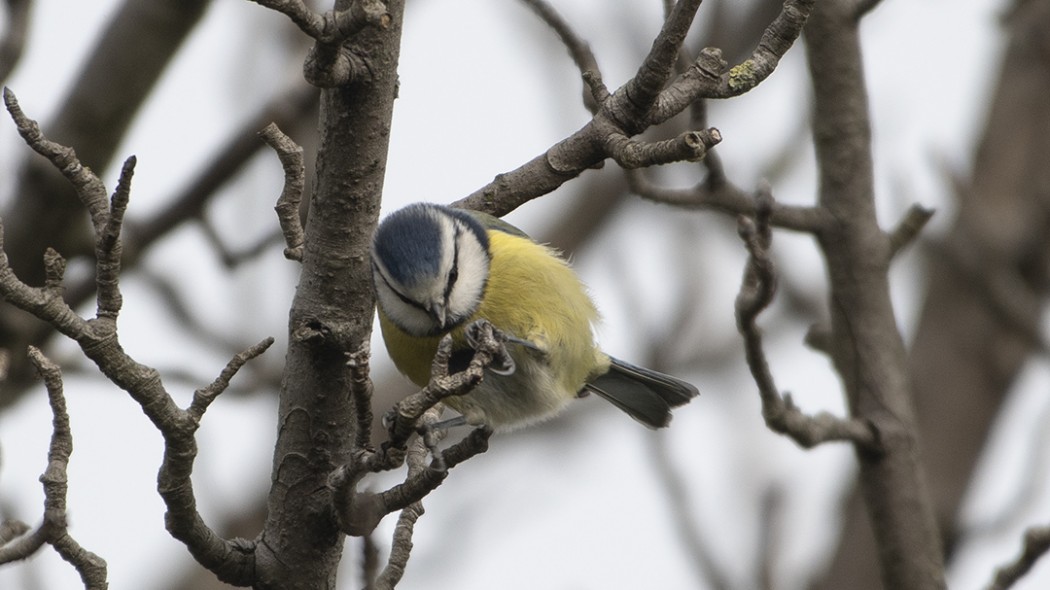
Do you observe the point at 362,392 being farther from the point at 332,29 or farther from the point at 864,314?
the point at 864,314

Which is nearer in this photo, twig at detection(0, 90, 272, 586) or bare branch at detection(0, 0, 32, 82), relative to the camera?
twig at detection(0, 90, 272, 586)

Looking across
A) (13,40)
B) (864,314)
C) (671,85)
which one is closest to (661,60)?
(671,85)

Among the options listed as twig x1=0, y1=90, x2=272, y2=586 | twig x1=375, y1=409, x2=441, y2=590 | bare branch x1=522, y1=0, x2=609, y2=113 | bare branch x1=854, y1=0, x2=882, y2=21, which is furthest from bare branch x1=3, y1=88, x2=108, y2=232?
bare branch x1=854, y1=0, x2=882, y2=21

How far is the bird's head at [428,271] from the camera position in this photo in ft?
8.70

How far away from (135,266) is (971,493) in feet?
9.69

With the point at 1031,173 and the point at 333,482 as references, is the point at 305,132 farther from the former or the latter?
the point at 1031,173

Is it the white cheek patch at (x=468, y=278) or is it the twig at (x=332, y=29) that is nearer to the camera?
the twig at (x=332, y=29)

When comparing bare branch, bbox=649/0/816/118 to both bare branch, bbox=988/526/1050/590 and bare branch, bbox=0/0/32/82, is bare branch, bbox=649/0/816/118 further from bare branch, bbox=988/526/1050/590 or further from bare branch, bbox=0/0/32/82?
bare branch, bbox=0/0/32/82

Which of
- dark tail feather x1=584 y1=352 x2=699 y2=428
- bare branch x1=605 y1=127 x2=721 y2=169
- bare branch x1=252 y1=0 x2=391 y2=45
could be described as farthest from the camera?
dark tail feather x1=584 y1=352 x2=699 y2=428

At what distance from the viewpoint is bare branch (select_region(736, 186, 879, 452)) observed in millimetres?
2148

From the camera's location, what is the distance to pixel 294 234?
2.32 metres

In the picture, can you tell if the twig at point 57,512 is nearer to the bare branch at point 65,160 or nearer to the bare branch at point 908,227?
Result: the bare branch at point 65,160

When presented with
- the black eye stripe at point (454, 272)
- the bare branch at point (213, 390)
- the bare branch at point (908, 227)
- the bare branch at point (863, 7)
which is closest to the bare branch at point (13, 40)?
the black eye stripe at point (454, 272)

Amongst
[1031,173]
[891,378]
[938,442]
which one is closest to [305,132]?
[891,378]
